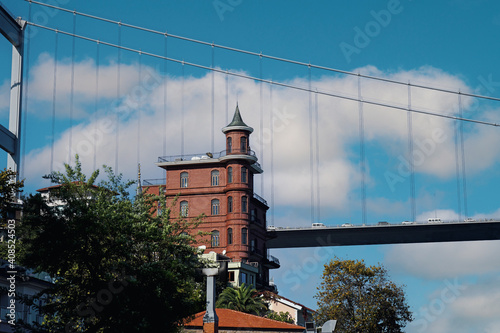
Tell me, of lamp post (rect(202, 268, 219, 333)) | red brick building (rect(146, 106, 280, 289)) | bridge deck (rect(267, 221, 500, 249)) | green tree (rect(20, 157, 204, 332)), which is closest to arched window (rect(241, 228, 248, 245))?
red brick building (rect(146, 106, 280, 289))

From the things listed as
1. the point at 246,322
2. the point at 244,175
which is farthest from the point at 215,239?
the point at 246,322

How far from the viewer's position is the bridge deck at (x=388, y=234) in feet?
481

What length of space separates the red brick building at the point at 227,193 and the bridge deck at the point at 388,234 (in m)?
38.0

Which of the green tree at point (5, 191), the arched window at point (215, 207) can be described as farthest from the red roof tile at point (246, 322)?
the arched window at point (215, 207)

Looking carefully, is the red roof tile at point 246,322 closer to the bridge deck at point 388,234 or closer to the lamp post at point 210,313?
the lamp post at point 210,313

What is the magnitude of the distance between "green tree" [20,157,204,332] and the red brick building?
71386 mm

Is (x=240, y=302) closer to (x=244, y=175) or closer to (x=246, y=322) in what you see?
(x=246, y=322)

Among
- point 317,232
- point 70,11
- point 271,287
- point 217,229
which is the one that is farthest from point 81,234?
point 317,232

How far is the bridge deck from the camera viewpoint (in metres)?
146

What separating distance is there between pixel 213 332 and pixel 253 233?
83.9 m

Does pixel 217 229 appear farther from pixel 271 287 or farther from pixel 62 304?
pixel 62 304

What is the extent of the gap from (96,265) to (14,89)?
48.5ft

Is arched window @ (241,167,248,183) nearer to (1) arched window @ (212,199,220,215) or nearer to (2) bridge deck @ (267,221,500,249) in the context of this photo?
(1) arched window @ (212,199,220,215)

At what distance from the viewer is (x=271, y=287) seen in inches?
4589
